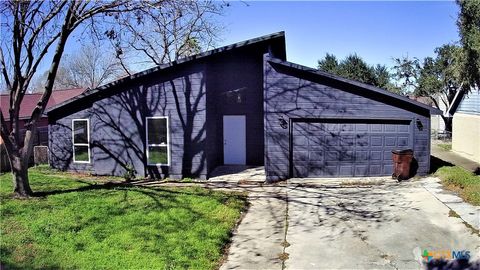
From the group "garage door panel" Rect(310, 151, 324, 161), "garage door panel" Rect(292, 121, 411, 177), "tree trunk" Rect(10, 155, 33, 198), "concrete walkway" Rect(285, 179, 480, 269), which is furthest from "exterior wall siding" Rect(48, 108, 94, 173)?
"concrete walkway" Rect(285, 179, 480, 269)

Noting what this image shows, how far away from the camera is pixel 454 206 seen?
10570 millimetres

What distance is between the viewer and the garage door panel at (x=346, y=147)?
48.4 feet

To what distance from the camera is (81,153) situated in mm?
16812

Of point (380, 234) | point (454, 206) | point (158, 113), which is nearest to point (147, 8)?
point (158, 113)

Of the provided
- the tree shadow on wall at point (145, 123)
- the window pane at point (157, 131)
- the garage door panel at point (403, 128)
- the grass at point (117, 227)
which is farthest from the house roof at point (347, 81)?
the grass at point (117, 227)

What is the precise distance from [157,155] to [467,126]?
57.0ft

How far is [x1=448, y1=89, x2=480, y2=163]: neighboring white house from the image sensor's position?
2111cm

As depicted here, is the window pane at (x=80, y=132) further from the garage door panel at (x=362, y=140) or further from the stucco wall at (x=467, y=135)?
the stucco wall at (x=467, y=135)

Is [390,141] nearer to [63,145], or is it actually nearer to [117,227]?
[117,227]

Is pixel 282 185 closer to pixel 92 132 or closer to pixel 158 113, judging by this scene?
pixel 158 113

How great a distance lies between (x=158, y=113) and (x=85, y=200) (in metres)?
5.04

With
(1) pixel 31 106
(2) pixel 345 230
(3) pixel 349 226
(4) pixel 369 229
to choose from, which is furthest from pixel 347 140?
(1) pixel 31 106

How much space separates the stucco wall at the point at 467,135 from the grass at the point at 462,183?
7.36 metres

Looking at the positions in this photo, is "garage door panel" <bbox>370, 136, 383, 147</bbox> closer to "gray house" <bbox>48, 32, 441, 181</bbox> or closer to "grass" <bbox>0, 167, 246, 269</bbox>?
"gray house" <bbox>48, 32, 441, 181</bbox>
